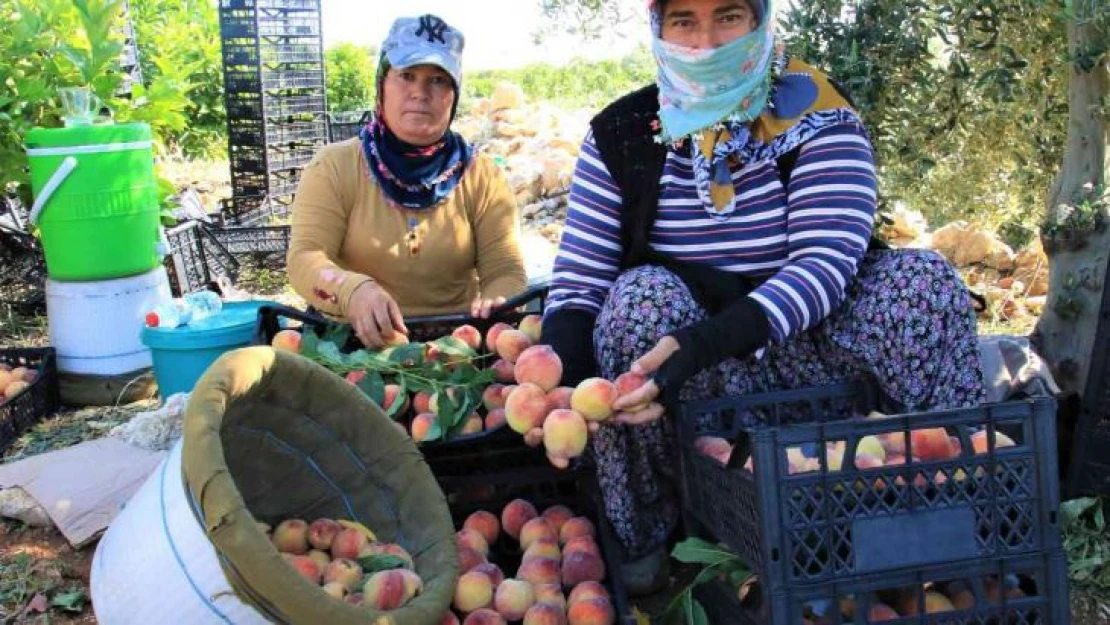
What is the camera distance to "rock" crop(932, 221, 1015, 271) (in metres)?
4.99

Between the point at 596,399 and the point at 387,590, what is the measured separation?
0.49 metres

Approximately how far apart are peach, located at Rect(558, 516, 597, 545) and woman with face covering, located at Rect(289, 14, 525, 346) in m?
0.85

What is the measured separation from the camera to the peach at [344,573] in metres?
1.75

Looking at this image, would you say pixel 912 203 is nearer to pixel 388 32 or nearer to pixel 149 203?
pixel 388 32

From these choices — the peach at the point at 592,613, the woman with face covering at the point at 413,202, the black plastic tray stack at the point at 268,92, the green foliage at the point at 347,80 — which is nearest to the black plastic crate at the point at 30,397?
the woman with face covering at the point at 413,202

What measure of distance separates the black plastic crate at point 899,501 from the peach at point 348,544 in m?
0.76

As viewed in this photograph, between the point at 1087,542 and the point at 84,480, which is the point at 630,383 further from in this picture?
the point at 84,480

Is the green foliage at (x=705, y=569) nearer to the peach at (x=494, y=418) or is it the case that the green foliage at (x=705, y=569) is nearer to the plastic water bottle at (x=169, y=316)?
the peach at (x=494, y=418)

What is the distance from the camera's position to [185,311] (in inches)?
125

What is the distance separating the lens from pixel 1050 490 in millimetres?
1463

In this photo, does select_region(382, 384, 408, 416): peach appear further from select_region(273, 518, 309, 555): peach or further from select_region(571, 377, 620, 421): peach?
select_region(571, 377, 620, 421): peach

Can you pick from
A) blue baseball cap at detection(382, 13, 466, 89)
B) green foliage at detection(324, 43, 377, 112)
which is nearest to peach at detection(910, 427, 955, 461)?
blue baseball cap at detection(382, 13, 466, 89)

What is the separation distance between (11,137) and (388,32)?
2.29m

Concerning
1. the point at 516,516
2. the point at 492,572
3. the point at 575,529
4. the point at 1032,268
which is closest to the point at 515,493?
the point at 516,516
